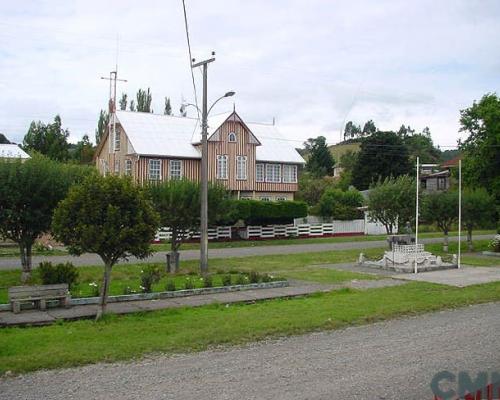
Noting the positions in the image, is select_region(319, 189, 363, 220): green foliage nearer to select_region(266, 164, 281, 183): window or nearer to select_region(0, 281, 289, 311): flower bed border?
select_region(266, 164, 281, 183): window

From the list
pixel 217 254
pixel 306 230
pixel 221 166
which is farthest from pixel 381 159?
pixel 217 254

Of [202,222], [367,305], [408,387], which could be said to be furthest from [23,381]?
[202,222]

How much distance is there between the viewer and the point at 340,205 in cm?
5062

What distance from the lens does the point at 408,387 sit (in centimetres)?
762

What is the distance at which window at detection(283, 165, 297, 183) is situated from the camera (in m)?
52.1

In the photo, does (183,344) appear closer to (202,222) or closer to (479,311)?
(479,311)

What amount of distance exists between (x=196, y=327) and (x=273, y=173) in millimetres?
40040

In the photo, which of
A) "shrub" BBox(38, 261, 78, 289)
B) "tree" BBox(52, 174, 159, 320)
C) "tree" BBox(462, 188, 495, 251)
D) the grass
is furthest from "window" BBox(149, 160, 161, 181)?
"tree" BBox(52, 174, 159, 320)

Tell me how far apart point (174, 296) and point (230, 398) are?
8.79 metres

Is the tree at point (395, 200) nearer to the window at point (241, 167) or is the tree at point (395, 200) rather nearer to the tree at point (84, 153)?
the window at point (241, 167)

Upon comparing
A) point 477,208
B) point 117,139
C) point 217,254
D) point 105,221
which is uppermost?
point 117,139

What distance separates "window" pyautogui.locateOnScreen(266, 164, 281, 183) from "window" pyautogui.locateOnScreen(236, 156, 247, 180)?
2645mm

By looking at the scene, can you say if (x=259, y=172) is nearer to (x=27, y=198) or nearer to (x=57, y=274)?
(x=27, y=198)

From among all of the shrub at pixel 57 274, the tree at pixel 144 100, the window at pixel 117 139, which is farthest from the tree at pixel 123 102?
the shrub at pixel 57 274
